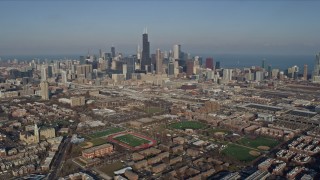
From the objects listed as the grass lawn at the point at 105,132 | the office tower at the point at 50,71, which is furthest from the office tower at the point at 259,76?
the office tower at the point at 50,71

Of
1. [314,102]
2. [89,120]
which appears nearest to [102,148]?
[89,120]

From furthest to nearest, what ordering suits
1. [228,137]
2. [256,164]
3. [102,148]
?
1. [228,137]
2. [102,148]
3. [256,164]

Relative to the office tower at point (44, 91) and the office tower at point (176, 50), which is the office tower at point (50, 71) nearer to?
the office tower at point (44, 91)

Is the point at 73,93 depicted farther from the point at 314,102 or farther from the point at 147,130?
the point at 314,102

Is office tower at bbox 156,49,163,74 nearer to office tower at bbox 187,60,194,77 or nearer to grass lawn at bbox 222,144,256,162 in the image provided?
office tower at bbox 187,60,194,77

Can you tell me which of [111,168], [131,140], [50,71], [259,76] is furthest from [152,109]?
[50,71]
